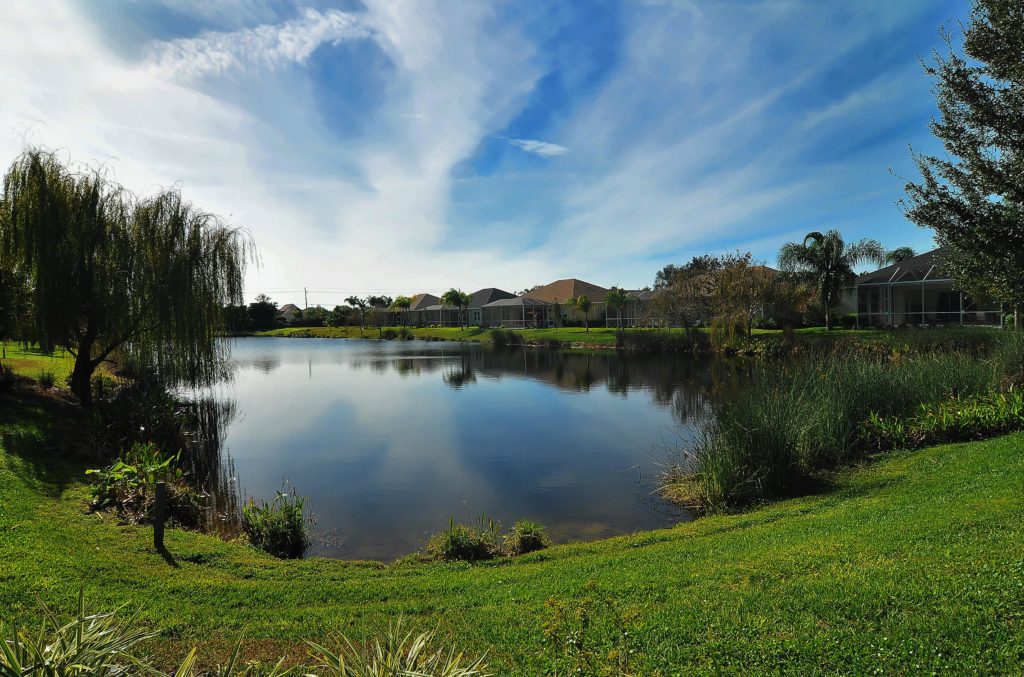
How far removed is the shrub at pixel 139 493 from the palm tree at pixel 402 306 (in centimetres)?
7829

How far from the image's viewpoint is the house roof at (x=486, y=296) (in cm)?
7688

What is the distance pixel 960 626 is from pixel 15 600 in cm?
677

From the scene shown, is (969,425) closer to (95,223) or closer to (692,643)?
(692,643)

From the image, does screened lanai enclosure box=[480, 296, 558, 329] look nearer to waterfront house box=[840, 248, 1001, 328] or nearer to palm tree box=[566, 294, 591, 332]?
palm tree box=[566, 294, 591, 332]

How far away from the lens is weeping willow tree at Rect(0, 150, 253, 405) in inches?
532

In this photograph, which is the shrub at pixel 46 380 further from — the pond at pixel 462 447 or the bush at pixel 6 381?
the pond at pixel 462 447

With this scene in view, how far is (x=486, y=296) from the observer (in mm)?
77625

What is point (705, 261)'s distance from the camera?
42344mm

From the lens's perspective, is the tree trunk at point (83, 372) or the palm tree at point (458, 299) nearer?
the tree trunk at point (83, 372)

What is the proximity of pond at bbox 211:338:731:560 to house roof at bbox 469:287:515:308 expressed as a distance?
157ft

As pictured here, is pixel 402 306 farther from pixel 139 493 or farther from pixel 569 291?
pixel 139 493

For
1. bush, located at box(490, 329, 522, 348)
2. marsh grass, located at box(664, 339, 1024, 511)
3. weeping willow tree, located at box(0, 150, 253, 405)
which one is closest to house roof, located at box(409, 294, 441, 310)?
bush, located at box(490, 329, 522, 348)

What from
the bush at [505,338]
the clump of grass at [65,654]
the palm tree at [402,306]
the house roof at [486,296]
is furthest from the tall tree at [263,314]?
the clump of grass at [65,654]

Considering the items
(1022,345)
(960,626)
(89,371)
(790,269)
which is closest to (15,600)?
(960,626)
